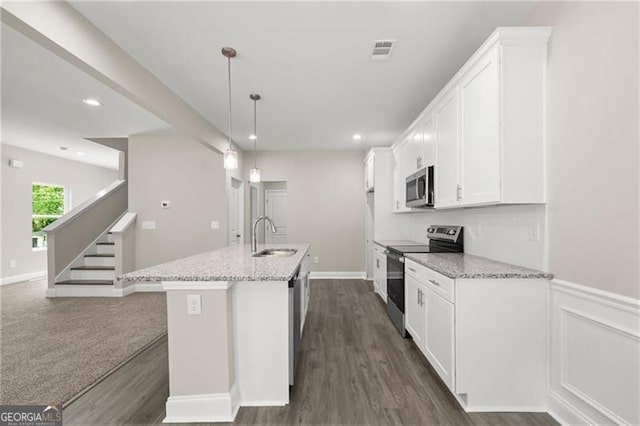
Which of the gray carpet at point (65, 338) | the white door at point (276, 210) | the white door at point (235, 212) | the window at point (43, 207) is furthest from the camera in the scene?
the white door at point (276, 210)

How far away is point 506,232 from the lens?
86.4 inches

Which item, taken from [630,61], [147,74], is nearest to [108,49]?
[147,74]

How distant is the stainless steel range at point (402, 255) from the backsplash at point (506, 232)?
0.09 metres

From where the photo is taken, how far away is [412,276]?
2.64 metres

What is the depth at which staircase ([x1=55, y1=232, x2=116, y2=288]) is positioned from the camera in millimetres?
4621

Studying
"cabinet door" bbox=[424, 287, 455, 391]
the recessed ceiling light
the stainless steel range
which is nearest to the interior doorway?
the recessed ceiling light

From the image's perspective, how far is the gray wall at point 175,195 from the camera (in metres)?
4.84

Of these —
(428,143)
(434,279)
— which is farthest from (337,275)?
(434,279)

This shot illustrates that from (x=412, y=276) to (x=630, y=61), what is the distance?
6.42 feet

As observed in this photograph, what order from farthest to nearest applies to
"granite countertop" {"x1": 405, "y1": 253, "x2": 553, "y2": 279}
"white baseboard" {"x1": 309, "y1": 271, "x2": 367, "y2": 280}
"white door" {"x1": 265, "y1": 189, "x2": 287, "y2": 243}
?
"white door" {"x1": 265, "y1": 189, "x2": 287, "y2": 243} < "white baseboard" {"x1": 309, "y1": 271, "x2": 367, "y2": 280} < "granite countertop" {"x1": 405, "y1": 253, "x2": 553, "y2": 279}

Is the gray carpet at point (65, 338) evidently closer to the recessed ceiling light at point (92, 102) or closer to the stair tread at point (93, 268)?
the stair tread at point (93, 268)

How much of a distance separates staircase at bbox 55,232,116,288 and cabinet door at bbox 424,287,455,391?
481 centimetres

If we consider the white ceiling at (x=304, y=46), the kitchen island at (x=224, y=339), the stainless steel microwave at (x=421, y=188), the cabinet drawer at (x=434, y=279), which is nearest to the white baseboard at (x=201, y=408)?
the kitchen island at (x=224, y=339)

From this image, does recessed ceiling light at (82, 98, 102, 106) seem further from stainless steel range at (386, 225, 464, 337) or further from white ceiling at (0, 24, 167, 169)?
stainless steel range at (386, 225, 464, 337)
